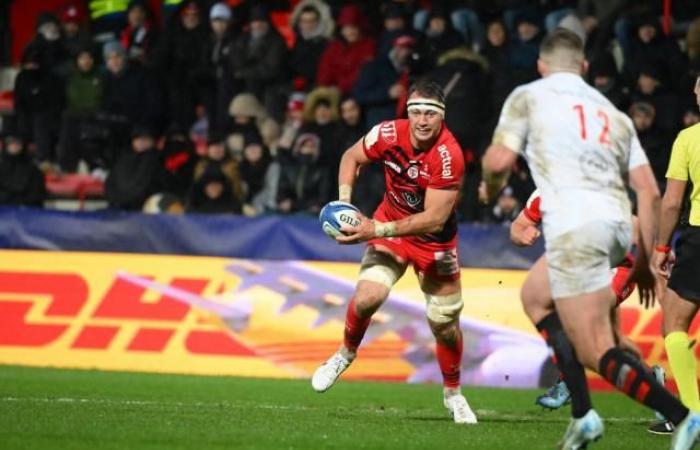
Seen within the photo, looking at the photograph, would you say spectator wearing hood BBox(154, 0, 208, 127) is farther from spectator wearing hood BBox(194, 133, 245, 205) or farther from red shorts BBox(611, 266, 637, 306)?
red shorts BBox(611, 266, 637, 306)

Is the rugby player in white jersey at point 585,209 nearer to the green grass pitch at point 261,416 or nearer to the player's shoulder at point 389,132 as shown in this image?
the green grass pitch at point 261,416

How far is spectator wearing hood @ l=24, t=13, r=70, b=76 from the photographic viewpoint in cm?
2402

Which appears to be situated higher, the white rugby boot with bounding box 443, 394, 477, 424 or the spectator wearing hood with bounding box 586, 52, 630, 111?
the spectator wearing hood with bounding box 586, 52, 630, 111

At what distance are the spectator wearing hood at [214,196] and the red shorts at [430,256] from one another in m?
7.83

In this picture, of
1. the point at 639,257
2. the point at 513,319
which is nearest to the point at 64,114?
the point at 513,319

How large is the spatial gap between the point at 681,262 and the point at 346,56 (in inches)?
423

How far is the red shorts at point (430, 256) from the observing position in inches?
503

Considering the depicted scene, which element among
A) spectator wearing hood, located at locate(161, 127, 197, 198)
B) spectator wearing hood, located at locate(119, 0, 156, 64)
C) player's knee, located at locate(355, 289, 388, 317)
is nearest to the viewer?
player's knee, located at locate(355, 289, 388, 317)

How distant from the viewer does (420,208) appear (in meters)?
12.8

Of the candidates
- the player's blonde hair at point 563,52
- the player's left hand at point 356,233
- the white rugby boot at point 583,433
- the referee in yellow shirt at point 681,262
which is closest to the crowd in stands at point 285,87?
the referee in yellow shirt at point 681,262

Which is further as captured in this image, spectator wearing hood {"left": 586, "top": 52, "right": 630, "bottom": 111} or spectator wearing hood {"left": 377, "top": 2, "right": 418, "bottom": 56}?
spectator wearing hood {"left": 377, "top": 2, "right": 418, "bottom": 56}

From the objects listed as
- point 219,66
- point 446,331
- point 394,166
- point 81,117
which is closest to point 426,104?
point 394,166

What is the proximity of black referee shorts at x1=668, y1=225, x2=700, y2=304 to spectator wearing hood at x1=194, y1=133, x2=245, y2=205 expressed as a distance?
9582 mm

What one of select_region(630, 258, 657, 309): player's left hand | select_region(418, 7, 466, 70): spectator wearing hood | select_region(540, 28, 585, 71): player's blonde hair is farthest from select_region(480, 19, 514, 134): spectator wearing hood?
→ select_region(540, 28, 585, 71): player's blonde hair
